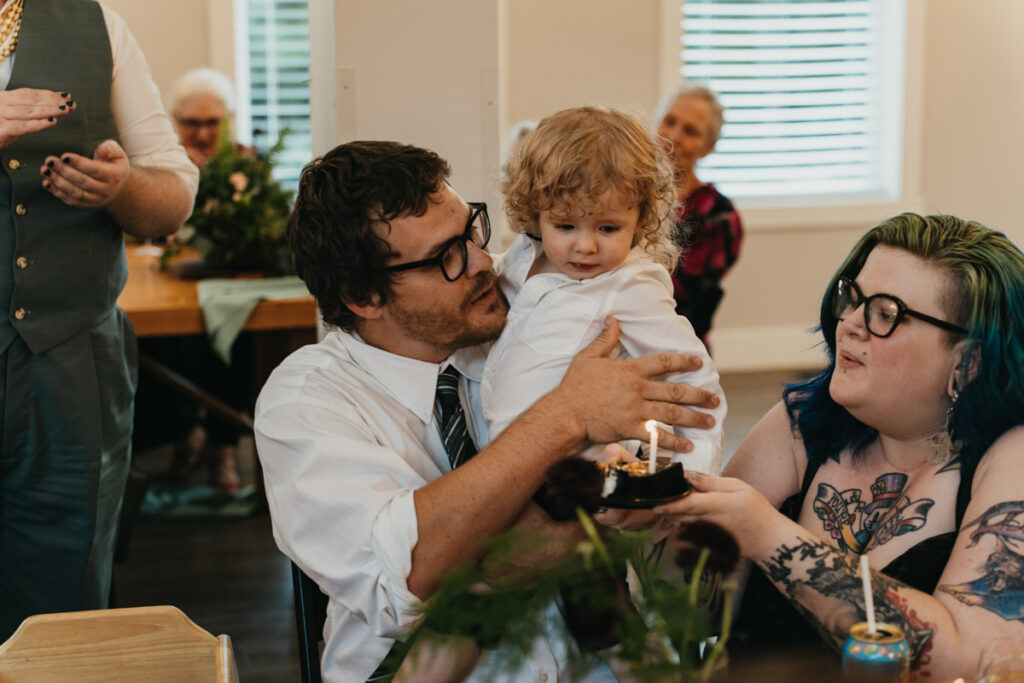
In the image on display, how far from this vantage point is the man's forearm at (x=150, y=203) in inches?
88.6

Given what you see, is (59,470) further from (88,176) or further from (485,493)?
(485,493)

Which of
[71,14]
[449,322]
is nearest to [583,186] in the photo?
[449,322]

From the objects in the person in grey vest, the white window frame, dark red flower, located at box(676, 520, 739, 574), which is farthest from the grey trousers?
the white window frame

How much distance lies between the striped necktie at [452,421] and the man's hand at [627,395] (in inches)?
8.5

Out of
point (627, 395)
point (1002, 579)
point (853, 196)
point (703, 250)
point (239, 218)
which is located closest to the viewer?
point (1002, 579)

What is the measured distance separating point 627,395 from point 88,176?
113 cm

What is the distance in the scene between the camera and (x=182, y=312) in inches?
149

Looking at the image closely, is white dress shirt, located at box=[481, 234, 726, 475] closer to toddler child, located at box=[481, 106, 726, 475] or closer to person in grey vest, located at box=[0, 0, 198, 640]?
toddler child, located at box=[481, 106, 726, 475]

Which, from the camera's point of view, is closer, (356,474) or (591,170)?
(356,474)

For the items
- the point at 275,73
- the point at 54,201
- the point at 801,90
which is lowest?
the point at 54,201

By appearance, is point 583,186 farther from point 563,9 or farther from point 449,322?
point 563,9

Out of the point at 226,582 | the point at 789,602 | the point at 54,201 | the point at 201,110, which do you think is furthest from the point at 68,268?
the point at 201,110

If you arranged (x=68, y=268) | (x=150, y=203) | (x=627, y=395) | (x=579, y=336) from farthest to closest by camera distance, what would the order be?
(x=150, y=203), (x=68, y=268), (x=579, y=336), (x=627, y=395)

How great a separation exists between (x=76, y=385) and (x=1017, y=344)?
5.61ft
